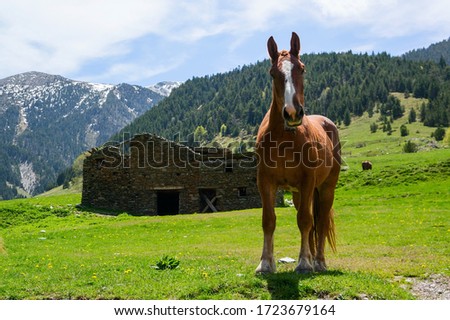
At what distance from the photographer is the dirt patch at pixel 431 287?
7.54 metres

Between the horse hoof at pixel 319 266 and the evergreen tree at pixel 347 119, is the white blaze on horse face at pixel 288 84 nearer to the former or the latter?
the horse hoof at pixel 319 266

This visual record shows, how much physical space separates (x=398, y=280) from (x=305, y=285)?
8.23 feet

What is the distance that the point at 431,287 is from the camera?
823 centimetres

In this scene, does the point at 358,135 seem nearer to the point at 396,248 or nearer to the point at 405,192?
the point at 405,192

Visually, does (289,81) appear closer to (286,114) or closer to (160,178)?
(286,114)

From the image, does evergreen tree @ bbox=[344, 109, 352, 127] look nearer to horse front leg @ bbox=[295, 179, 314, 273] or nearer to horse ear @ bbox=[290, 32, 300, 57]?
horse front leg @ bbox=[295, 179, 314, 273]

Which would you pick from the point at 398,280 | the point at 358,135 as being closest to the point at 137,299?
the point at 398,280

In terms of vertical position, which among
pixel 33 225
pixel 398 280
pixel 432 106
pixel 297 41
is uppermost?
pixel 432 106

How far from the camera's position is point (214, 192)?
41.0 metres

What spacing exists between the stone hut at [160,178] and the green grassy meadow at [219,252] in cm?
395

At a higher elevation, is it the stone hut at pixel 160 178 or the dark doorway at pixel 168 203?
the stone hut at pixel 160 178

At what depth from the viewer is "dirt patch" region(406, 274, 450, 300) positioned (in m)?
7.54

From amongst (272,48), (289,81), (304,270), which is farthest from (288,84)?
(304,270)

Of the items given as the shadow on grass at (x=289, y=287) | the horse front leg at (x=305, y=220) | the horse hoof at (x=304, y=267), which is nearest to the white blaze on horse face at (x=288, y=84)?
the horse front leg at (x=305, y=220)
